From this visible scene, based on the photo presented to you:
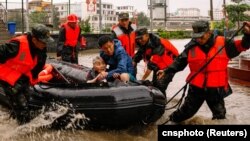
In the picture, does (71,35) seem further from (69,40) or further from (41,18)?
(41,18)

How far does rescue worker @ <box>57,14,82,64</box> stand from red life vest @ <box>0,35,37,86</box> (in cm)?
376

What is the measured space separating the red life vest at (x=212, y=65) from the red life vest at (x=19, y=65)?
209cm

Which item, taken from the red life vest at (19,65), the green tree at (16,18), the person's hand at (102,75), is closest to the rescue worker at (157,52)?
the person's hand at (102,75)

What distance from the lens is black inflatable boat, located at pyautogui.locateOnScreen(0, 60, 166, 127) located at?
6.23m

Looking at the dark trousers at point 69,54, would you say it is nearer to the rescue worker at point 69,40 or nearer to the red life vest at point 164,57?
the rescue worker at point 69,40

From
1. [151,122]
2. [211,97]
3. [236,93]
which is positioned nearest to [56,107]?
[151,122]

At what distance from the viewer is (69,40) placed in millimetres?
10234

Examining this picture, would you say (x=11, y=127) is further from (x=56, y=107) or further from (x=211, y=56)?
(x=211, y=56)

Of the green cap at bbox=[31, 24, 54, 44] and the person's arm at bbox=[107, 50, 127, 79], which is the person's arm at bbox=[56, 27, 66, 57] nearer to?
the person's arm at bbox=[107, 50, 127, 79]

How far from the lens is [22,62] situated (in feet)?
20.0

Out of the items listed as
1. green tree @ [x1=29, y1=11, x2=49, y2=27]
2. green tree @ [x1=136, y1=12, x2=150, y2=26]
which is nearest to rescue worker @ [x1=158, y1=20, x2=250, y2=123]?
green tree @ [x1=29, y1=11, x2=49, y2=27]

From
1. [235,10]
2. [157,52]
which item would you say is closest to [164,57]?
[157,52]

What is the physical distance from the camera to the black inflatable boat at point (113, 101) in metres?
6.23

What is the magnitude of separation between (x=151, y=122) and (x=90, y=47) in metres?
19.8
